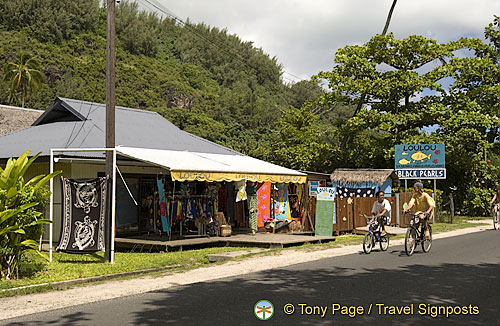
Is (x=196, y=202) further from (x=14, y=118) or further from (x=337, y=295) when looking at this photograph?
(x=14, y=118)

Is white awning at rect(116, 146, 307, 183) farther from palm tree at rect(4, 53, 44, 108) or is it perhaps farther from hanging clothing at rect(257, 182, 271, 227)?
palm tree at rect(4, 53, 44, 108)

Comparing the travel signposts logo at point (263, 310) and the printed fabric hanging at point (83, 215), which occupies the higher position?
the printed fabric hanging at point (83, 215)

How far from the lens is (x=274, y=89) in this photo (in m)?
115

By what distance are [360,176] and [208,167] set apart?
41.7 feet

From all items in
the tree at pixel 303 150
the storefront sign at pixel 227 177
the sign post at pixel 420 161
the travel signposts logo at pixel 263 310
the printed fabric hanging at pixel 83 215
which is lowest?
the travel signposts logo at pixel 263 310

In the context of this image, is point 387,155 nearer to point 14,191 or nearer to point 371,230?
point 371,230

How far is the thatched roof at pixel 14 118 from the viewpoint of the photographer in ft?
88.6

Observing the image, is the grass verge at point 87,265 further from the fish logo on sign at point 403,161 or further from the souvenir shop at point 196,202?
the fish logo on sign at point 403,161

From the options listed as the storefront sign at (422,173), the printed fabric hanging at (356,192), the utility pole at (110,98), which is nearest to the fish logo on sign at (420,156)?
the storefront sign at (422,173)

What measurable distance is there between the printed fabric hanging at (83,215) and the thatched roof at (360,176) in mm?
16630

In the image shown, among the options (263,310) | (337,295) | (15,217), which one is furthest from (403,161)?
(263,310)

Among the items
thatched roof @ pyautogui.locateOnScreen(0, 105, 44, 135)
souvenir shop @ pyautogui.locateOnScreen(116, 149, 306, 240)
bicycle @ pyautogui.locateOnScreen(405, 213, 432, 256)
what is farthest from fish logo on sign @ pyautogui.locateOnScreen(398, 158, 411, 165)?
thatched roof @ pyautogui.locateOnScreen(0, 105, 44, 135)

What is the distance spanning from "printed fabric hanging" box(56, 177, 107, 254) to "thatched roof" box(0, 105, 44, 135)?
48.2 feet

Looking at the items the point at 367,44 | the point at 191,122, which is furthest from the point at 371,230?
the point at 191,122
